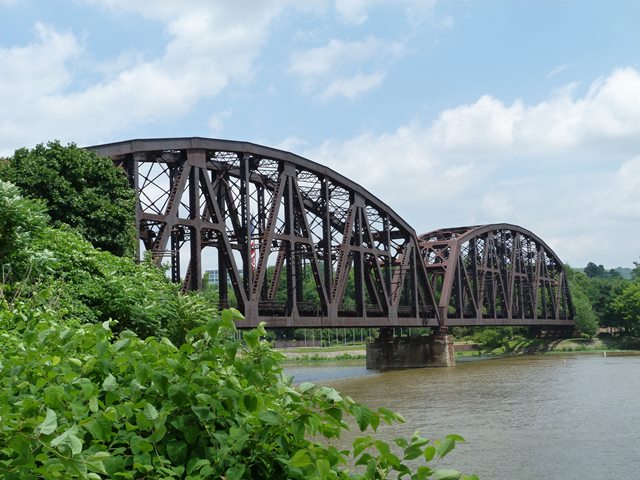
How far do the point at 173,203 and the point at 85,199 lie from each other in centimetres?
972

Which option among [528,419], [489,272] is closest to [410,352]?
[489,272]

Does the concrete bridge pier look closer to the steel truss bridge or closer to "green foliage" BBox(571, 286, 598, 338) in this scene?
the steel truss bridge

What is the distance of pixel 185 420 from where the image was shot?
4562mm

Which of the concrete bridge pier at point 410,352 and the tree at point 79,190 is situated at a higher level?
the tree at point 79,190

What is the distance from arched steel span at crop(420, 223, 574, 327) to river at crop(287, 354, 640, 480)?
1095 inches

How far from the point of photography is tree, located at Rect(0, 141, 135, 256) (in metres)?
28.8

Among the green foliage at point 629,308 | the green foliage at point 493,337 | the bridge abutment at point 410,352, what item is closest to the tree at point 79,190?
the bridge abutment at point 410,352

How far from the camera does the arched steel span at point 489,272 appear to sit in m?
81.0

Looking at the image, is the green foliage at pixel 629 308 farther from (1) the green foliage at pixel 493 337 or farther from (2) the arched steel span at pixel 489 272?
(1) the green foliage at pixel 493 337

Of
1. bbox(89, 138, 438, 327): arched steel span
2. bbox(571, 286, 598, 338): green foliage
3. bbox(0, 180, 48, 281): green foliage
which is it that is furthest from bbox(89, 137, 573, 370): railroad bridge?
bbox(571, 286, 598, 338): green foliage

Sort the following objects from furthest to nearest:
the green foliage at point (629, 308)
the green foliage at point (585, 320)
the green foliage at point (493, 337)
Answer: the green foliage at point (585, 320)
the green foliage at point (493, 337)
the green foliage at point (629, 308)

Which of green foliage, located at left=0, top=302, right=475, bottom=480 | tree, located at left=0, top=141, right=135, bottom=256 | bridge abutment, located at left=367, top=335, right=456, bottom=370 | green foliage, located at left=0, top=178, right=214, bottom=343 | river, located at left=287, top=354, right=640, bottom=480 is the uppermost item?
tree, located at left=0, top=141, right=135, bottom=256

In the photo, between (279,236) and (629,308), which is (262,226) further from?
(629,308)

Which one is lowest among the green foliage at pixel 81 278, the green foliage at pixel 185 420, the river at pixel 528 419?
the river at pixel 528 419
